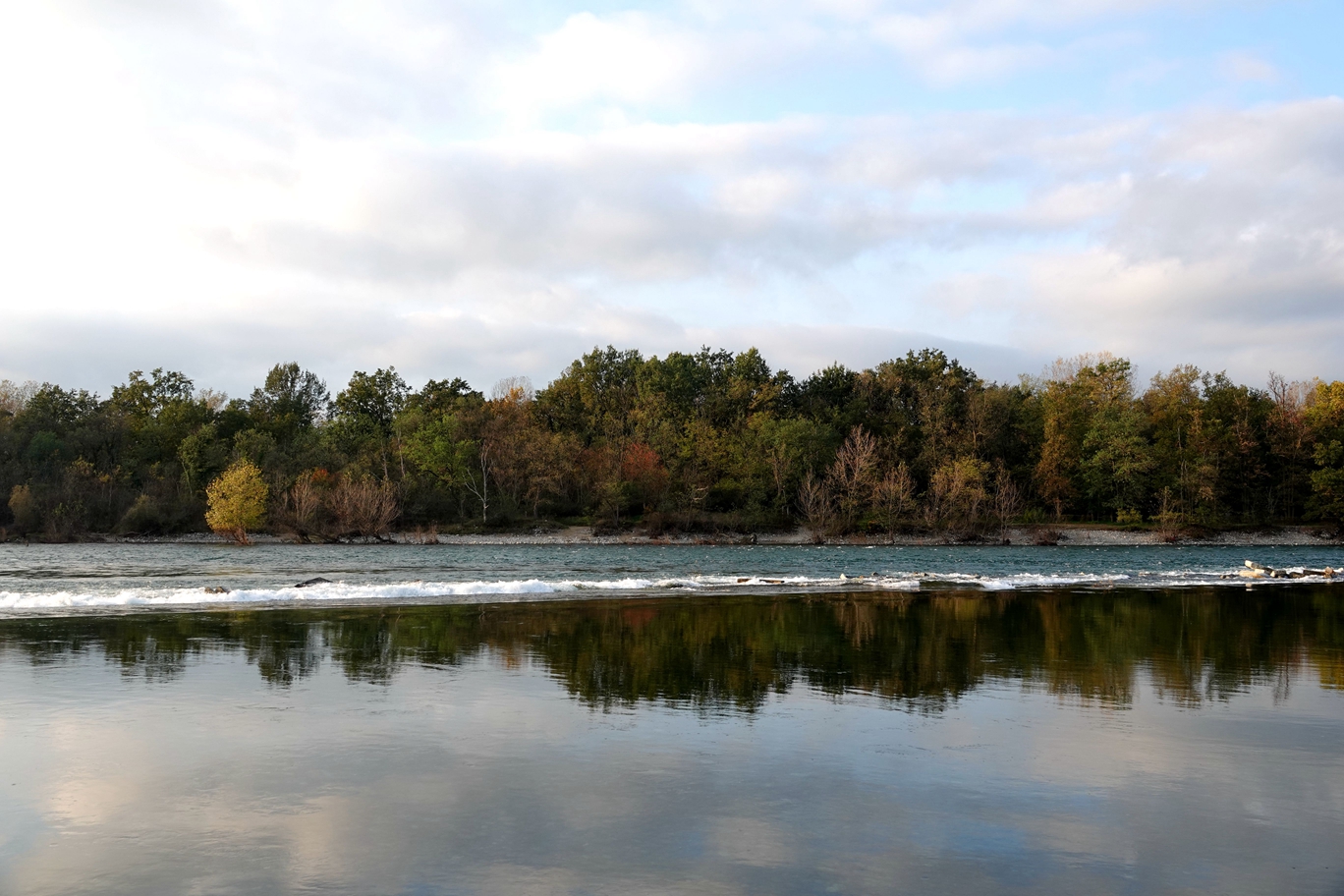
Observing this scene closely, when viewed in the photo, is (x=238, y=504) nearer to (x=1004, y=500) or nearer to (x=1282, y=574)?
(x=1004, y=500)

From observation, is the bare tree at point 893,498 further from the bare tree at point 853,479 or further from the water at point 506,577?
the water at point 506,577

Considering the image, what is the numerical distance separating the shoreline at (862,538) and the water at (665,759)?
6868cm

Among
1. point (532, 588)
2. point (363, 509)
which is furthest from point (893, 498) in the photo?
point (532, 588)

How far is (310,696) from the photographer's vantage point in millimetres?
11992

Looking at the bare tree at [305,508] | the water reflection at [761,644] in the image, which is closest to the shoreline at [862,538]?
the bare tree at [305,508]

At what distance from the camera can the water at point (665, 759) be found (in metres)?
6.26

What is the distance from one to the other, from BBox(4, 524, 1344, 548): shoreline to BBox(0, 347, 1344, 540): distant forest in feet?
4.20

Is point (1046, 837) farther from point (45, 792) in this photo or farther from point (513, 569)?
point (513, 569)

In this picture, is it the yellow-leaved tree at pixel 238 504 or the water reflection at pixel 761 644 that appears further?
the yellow-leaved tree at pixel 238 504

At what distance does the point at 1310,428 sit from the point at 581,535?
241ft

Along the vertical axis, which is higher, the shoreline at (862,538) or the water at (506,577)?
the water at (506,577)

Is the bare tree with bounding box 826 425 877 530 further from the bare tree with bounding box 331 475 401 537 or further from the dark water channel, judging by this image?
the dark water channel

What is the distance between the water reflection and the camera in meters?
13.3

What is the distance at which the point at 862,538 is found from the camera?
89812mm
